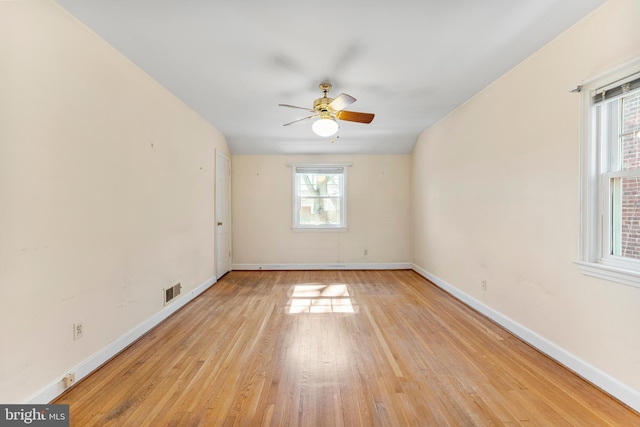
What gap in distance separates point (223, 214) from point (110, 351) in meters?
2.97

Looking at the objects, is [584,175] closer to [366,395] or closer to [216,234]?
[366,395]

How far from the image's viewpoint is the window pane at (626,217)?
1.81 metres

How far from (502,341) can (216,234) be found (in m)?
4.04

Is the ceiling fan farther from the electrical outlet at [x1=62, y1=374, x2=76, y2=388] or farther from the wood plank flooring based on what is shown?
the electrical outlet at [x1=62, y1=374, x2=76, y2=388]

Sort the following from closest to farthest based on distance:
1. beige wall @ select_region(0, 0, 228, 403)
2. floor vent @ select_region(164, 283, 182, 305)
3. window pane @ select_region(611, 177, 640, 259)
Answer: beige wall @ select_region(0, 0, 228, 403)
window pane @ select_region(611, 177, 640, 259)
floor vent @ select_region(164, 283, 182, 305)

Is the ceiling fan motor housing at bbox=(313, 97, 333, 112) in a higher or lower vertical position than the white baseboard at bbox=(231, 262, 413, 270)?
higher

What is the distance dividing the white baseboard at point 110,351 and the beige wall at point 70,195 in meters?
0.04

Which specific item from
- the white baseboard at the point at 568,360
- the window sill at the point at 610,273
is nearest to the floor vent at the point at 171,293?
the white baseboard at the point at 568,360

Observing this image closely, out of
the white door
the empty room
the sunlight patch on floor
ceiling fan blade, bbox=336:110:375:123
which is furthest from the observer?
the white door

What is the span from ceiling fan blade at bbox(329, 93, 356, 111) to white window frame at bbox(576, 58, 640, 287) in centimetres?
170

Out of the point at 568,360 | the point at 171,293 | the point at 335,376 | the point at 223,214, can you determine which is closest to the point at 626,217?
the point at 568,360

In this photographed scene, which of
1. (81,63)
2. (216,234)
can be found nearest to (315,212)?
(216,234)

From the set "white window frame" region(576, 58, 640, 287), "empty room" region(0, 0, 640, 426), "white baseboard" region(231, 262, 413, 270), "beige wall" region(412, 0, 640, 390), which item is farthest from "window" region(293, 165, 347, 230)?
"white window frame" region(576, 58, 640, 287)

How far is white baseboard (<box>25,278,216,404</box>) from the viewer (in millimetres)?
1736
